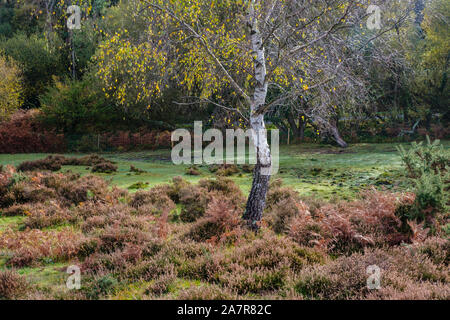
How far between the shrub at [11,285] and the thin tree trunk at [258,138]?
14.0ft

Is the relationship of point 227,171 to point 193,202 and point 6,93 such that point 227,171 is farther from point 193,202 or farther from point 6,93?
point 6,93

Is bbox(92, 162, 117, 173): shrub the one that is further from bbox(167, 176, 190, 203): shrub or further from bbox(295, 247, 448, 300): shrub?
bbox(295, 247, 448, 300): shrub

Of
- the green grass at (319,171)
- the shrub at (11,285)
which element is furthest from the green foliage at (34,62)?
the shrub at (11,285)

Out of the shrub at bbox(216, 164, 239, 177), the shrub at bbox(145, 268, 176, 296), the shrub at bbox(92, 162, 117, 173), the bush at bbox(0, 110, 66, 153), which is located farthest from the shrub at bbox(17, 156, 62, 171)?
the shrub at bbox(145, 268, 176, 296)

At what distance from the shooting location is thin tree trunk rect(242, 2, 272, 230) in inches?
319

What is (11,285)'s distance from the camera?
5363mm

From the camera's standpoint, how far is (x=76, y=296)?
5.05 meters

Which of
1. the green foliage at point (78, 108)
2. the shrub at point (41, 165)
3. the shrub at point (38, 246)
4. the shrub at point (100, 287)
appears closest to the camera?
the shrub at point (100, 287)

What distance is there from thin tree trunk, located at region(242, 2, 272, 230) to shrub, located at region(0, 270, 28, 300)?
426 cm

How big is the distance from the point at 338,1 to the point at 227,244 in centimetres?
535

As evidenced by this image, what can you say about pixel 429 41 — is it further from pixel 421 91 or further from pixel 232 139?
pixel 232 139

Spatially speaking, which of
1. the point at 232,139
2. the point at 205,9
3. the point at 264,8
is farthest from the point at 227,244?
the point at 232,139

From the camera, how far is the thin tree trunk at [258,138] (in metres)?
8.11

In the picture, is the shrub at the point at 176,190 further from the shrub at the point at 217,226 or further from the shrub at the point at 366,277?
the shrub at the point at 366,277
